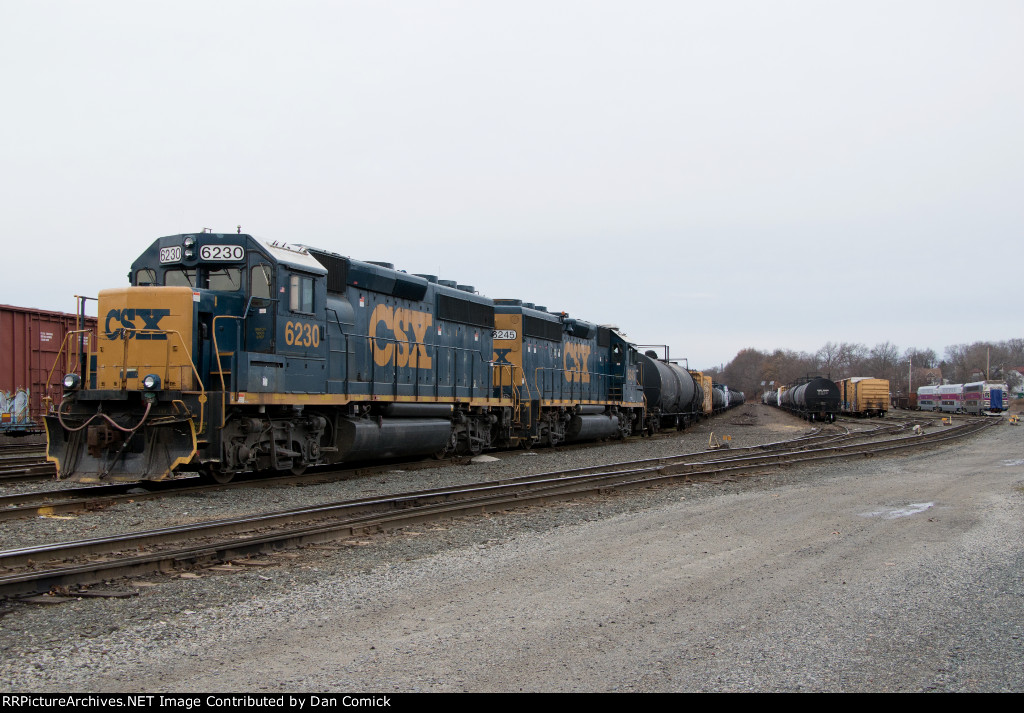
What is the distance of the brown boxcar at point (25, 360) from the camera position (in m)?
19.3

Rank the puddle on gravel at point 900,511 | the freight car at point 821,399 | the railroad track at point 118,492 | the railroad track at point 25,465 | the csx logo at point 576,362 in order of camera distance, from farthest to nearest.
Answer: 1. the freight car at point 821,399
2. the csx logo at point 576,362
3. the railroad track at point 25,465
4. the puddle on gravel at point 900,511
5. the railroad track at point 118,492

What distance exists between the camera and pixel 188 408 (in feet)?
33.3

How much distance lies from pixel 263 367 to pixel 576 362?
500 inches

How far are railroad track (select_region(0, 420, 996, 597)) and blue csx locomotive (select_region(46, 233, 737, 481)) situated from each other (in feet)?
7.92

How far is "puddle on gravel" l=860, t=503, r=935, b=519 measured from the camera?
9.34m

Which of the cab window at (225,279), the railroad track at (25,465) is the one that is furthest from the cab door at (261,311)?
the railroad track at (25,465)

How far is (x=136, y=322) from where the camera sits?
1059cm

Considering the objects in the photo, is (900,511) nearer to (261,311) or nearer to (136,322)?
(261,311)

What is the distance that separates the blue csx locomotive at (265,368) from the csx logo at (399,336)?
3 centimetres

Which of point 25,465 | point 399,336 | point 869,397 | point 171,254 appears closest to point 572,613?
point 171,254

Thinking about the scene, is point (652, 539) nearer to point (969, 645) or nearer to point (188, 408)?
point (969, 645)

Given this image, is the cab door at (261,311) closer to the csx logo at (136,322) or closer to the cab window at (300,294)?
the cab window at (300,294)

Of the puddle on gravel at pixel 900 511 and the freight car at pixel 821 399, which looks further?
the freight car at pixel 821 399

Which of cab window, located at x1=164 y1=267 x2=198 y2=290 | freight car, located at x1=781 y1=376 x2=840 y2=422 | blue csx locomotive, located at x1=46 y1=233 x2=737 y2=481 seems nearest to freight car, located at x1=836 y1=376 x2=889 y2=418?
freight car, located at x1=781 y1=376 x2=840 y2=422
